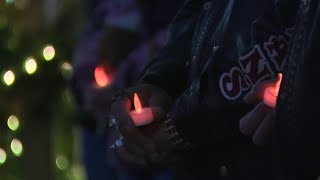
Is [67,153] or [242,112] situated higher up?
[67,153]

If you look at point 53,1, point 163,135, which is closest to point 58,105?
point 53,1

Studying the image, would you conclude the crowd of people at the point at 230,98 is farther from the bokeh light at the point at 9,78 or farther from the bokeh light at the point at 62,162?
the bokeh light at the point at 62,162

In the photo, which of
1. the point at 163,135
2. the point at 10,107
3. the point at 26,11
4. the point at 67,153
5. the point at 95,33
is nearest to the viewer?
the point at 163,135

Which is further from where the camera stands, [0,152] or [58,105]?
[58,105]

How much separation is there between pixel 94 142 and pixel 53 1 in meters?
2.04

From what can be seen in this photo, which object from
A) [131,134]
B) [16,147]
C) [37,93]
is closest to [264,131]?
[131,134]

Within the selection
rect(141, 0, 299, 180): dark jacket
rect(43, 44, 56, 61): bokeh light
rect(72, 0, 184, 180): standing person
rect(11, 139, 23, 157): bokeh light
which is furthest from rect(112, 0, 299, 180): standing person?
rect(11, 139, 23, 157): bokeh light

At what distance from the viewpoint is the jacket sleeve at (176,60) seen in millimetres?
2242

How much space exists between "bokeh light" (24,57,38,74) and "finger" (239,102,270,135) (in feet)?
11.3

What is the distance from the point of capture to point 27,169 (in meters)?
5.55

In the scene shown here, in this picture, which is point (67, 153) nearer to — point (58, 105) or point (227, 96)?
point (58, 105)

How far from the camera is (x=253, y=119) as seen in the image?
1.77 metres

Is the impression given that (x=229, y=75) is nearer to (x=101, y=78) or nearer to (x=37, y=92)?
(x=101, y=78)

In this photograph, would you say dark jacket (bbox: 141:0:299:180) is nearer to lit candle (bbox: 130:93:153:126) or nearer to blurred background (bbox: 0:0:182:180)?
lit candle (bbox: 130:93:153:126)
